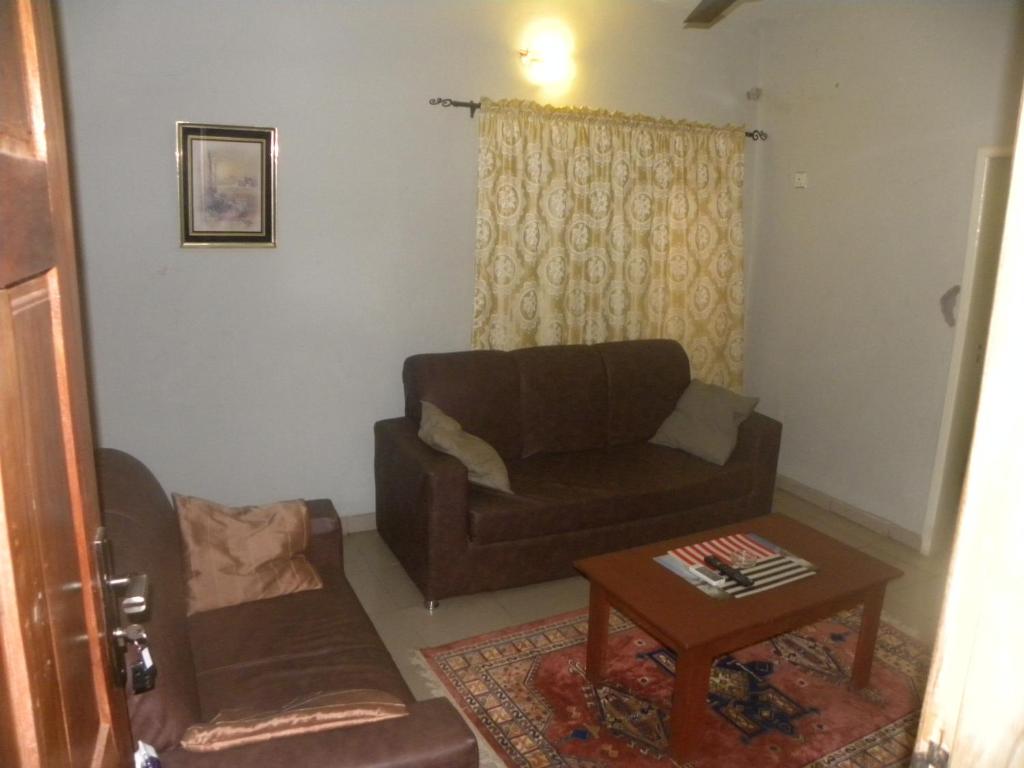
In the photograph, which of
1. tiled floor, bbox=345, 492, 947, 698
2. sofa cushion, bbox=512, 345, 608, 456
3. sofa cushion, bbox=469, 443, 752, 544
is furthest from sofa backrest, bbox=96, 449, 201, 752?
sofa cushion, bbox=512, 345, 608, 456

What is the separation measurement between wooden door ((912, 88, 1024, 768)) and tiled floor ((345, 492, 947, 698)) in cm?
236

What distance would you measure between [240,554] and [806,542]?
7.00 feet

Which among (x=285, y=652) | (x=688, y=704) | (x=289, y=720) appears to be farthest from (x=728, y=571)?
(x=289, y=720)

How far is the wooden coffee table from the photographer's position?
235 centimetres

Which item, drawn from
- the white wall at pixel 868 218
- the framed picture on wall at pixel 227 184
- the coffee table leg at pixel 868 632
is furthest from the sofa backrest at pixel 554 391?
the coffee table leg at pixel 868 632

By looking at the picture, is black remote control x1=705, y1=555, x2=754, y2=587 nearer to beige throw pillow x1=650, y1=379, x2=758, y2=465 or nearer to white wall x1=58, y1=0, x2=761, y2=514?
beige throw pillow x1=650, y1=379, x2=758, y2=465

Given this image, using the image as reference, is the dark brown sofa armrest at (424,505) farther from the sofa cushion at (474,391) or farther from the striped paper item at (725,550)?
the striped paper item at (725,550)

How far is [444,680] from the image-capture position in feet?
9.18

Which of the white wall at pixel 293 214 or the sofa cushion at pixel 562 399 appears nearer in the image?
the white wall at pixel 293 214

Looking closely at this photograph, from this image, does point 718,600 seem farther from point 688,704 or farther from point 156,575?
point 156,575

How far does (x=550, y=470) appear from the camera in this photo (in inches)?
146

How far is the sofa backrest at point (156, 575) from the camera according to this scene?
1.57 m

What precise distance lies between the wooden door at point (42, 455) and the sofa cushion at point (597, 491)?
2242mm

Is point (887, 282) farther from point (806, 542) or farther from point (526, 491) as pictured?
point (526, 491)
